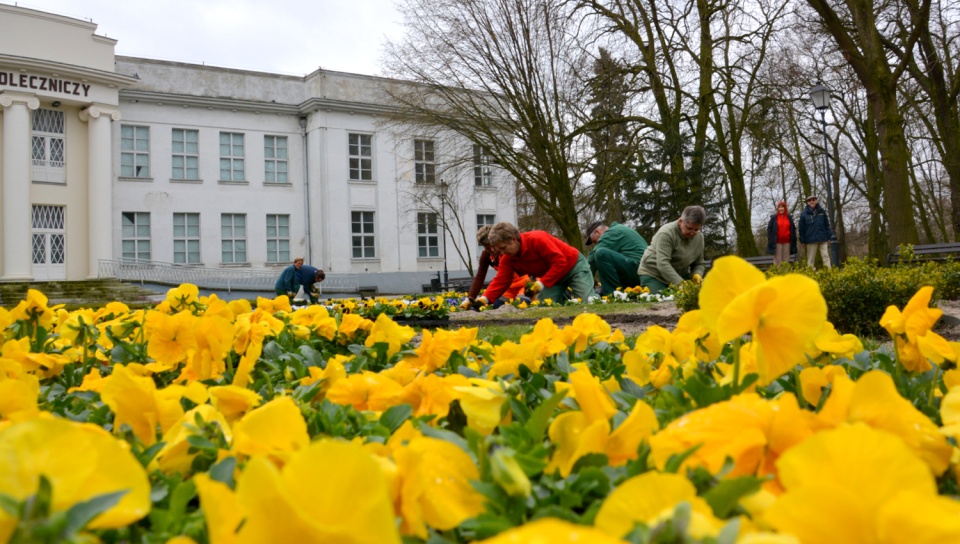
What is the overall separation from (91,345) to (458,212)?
32.4 meters

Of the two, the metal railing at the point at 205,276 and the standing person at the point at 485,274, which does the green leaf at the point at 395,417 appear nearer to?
the standing person at the point at 485,274

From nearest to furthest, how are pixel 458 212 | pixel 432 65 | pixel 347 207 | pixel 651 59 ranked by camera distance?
pixel 432 65
pixel 651 59
pixel 347 207
pixel 458 212

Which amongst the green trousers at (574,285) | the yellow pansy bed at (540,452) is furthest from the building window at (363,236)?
the yellow pansy bed at (540,452)

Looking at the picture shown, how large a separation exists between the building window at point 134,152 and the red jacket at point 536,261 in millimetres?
Answer: 23286

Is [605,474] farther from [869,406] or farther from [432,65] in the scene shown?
[432,65]

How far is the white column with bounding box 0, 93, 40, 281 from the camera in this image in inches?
975

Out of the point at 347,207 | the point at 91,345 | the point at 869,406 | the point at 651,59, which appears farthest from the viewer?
the point at 347,207

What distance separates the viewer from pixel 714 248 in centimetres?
2362

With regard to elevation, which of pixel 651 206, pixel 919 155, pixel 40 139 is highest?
pixel 40 139

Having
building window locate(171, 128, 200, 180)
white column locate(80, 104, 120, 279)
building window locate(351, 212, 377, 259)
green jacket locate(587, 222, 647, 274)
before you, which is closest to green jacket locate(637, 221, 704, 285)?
green jacket locate(587, 222, 647, 274)

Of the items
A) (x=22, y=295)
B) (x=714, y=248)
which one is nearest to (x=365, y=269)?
(x=22, y=295)

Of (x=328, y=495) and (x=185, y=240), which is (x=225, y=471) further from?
(x=185, y=240)

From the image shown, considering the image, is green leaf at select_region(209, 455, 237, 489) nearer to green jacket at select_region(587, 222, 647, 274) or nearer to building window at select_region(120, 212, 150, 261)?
green jacket at select_region(587, 222, 647, 274)

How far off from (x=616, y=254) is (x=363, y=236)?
66.5 feet
